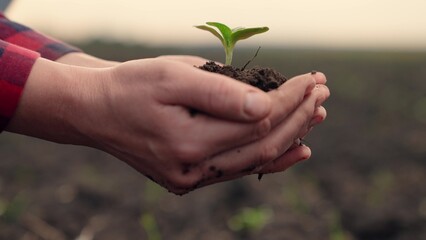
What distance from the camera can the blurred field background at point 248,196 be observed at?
2.88 metres

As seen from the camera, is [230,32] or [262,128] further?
[230,32]

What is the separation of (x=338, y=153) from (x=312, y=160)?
18 centimetres

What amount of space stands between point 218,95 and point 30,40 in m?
1.03

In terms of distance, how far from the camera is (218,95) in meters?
1.42

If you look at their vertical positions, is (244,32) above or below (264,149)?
above

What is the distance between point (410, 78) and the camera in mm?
7793

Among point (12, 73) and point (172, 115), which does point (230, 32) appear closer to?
point (172, 115)

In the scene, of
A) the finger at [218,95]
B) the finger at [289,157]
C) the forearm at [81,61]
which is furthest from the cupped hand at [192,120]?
the forearm at [81,61]

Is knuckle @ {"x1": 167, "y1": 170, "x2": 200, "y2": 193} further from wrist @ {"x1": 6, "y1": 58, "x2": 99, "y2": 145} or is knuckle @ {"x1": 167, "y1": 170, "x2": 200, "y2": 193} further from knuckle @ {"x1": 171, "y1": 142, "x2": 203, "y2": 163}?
wrist @ {"x1": 6, "y1": 58, "x2": 99, "y2": 145}

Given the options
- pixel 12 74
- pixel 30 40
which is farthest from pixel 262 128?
pixel 30 40

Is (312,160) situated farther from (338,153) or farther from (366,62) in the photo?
(366,62)

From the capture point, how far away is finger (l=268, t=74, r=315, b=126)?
1.51m

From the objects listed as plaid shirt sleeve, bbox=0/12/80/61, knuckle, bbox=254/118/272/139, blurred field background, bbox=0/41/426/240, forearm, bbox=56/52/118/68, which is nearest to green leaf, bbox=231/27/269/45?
knuckle, bbox=254/118/272/139

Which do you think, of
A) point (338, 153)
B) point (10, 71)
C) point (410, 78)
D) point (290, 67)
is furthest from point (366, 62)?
point (10, 71)
